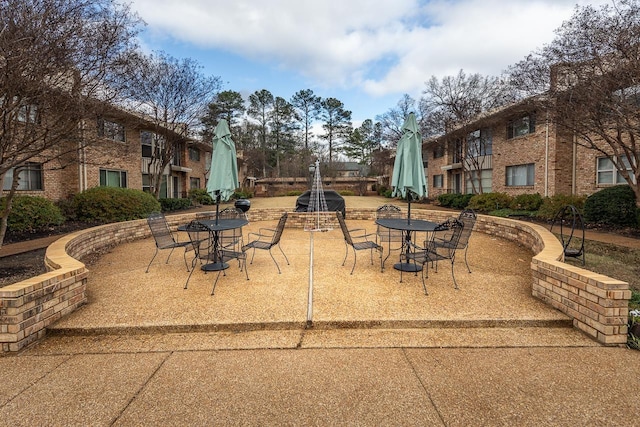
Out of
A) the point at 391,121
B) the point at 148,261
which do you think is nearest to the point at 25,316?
the point at 148,261

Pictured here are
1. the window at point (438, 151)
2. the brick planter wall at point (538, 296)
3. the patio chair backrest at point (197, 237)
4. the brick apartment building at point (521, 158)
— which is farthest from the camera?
the window at point (438, 151)

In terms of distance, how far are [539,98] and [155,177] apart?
18.3 meters

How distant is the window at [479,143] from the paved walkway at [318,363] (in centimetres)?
1703

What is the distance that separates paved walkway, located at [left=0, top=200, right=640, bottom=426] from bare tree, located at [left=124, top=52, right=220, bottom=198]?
1366 centimetres

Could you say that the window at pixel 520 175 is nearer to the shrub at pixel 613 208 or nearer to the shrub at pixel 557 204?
the shrub at pixel 557 204

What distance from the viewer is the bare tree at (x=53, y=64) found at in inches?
190

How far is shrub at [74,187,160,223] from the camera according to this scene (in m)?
11.4

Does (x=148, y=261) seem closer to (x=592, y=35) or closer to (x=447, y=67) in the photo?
(x=592, y=35)

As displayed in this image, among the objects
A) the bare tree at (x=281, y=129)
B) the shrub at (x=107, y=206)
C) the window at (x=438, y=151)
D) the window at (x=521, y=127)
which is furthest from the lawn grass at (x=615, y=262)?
the bare tree at (x=281, y=129)

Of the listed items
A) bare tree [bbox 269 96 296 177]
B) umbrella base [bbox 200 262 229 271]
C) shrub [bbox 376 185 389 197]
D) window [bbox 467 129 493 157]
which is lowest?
umbrella base [bbox 200 262 229 271]

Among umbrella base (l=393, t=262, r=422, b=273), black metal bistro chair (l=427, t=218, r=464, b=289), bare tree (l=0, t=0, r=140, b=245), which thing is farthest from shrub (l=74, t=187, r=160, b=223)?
black metal bistro chair (l=427, t=218, r=464, b=289)

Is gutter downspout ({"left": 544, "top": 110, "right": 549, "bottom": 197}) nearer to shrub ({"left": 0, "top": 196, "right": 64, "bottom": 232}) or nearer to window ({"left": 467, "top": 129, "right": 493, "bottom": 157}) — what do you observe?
window ({"left": 467, "top": 129, "right": 493, "bottom": 157})

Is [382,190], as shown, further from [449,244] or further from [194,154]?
[449,244]

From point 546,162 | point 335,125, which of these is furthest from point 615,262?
point 335,125
